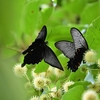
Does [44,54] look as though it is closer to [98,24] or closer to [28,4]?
[98,24]

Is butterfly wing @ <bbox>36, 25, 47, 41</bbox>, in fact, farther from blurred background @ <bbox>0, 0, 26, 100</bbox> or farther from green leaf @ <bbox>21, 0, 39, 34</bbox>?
blurred background @ <bbox>0, 0, 26, 100</bbox>

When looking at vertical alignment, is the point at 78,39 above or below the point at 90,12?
below

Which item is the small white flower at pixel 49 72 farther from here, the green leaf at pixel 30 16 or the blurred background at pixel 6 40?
the blurred background at pixel 6 40

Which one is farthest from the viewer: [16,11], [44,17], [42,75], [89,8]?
[89,8]

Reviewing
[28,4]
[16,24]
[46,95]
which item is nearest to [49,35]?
[28,4]

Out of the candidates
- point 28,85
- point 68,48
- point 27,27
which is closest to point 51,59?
point 68,48

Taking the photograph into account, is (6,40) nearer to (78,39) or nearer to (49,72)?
(78,39)

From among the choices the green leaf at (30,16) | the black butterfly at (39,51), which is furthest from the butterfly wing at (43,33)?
the green leaf at (30,16)
